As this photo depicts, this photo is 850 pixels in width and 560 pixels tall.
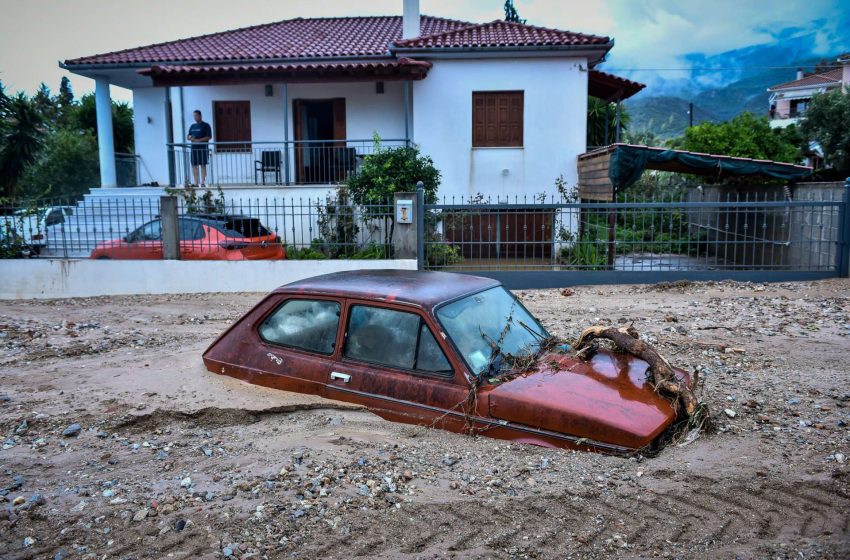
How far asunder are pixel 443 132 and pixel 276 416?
1504 centimetres

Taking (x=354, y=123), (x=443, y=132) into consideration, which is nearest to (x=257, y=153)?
(x=354, y=123)

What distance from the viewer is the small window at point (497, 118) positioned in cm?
1922

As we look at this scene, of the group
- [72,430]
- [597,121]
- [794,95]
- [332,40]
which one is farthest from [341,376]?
[794,95]

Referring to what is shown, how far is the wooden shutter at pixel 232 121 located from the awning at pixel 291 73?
1.68 m

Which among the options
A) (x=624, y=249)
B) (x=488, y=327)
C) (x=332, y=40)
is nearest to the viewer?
(x=488, y=327)

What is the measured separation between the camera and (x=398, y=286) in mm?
5273

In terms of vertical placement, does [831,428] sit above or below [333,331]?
below

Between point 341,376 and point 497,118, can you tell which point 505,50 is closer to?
point 497,118

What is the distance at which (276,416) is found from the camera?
17.2ft

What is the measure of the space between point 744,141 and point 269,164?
1430 centimetres

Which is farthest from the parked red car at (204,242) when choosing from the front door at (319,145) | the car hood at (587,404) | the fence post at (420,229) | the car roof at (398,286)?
the car hood at (587,404)

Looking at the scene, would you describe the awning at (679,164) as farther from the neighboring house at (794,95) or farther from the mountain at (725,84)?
the mountain at (725,84)

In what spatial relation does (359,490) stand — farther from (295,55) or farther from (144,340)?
(295,55)

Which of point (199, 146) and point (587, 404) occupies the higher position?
point (199, 146)
